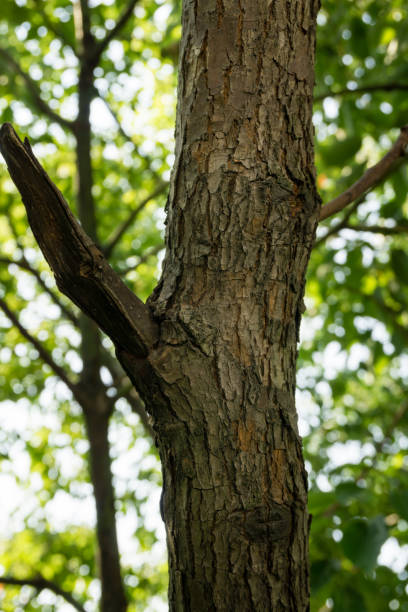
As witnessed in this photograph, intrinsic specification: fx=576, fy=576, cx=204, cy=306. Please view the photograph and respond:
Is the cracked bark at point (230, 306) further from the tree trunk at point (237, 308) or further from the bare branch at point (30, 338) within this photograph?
the bare branch at point (30, 338)

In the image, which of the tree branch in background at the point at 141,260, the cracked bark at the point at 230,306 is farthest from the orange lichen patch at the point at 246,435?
the tree branch in background at the point at 141,260

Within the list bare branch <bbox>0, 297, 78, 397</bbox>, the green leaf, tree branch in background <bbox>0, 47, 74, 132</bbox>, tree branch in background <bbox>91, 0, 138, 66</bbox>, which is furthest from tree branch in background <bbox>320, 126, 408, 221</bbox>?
tree branch in background <bbox>0, 47, 74, 132</bbox>

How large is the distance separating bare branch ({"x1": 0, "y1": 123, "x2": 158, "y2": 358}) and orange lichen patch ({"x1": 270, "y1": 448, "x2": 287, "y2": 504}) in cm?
28

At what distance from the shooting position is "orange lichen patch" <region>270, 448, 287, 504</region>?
95 cm

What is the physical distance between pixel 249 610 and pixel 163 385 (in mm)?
379

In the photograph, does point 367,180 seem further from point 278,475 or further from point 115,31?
point 115,31

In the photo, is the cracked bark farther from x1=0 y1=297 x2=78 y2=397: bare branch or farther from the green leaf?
x1=0 y1=297 x2=78 y2=397: bare branch

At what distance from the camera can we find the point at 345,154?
6.58ft

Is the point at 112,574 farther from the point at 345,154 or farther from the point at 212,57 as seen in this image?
the point at 212,57

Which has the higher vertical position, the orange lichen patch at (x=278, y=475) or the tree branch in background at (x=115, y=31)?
the tree branch in background at (x=115, y=31)

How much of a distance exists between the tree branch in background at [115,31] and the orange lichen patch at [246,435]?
2.33 m

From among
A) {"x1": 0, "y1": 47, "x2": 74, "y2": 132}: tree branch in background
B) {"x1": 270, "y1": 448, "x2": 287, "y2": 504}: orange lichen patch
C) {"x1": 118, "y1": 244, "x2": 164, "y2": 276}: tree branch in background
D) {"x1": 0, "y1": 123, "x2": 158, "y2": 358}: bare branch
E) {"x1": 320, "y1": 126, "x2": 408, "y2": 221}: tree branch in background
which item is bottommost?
{"x1": 270, "y1": 448, "x2": 287, "y2": 504}: orange lichen patch

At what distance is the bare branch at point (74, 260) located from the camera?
874 mm

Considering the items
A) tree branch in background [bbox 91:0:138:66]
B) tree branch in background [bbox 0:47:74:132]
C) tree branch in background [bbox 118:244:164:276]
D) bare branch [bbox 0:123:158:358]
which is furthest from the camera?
tree branch in background [bbox 0:47:74:132]
